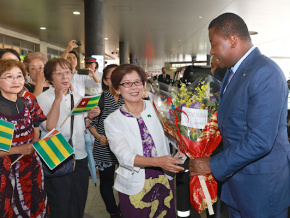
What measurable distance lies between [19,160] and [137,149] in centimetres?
98

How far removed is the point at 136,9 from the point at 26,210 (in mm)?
9674

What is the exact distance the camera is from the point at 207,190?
5.50 ft

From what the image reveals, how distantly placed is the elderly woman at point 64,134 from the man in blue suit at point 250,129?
1.42 m

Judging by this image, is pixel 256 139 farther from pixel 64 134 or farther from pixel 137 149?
pixel 64 134

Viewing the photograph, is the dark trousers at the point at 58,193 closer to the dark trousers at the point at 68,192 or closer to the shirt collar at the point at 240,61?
the dark trousers at the point at 68,192

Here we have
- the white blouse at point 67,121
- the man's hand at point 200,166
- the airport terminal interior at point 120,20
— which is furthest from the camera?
the airport terminal interior at point 120,20

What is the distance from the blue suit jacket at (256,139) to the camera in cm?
133

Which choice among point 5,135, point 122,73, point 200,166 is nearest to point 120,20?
point 122,73

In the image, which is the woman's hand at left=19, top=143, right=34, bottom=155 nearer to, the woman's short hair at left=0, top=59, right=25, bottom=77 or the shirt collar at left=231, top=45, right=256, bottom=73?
the woman's short hair at left=0, top=59, right=25, bottom=77

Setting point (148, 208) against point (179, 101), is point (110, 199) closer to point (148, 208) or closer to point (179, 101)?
point (148, 208)

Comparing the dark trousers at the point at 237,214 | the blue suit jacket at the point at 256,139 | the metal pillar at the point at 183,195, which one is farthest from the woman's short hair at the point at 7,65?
the dark trousers at the point at 237,214

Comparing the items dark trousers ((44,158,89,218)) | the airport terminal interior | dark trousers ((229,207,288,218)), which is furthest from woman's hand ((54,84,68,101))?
A: the airport terminal interior

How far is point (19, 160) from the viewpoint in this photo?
218 cm

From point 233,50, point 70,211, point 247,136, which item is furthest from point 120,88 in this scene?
point 70,211
